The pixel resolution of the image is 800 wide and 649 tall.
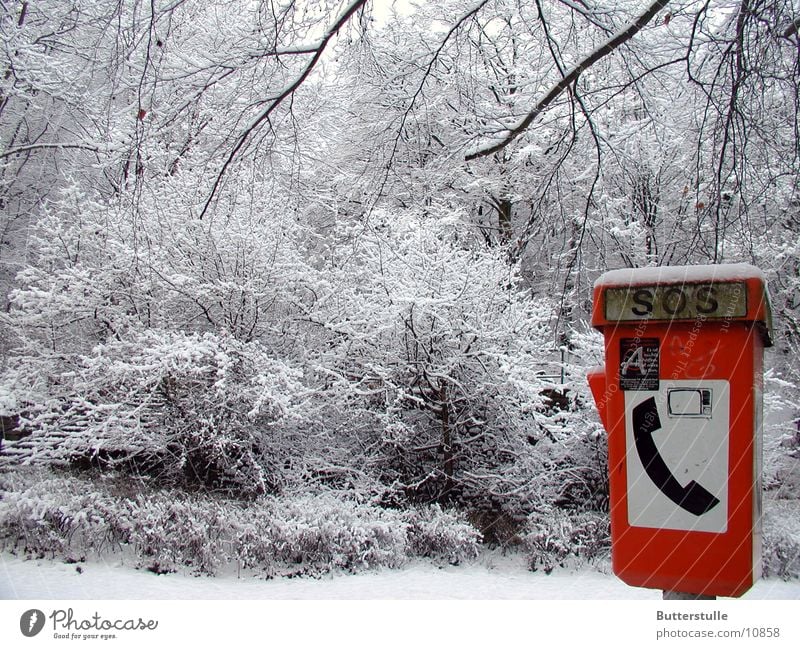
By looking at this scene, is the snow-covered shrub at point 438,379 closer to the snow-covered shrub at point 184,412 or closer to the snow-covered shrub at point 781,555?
the snow-covered shrub at point 184,412

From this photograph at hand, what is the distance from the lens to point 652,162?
630cm

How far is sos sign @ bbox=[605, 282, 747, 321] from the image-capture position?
5.60 ft

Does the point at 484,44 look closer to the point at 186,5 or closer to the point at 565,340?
the point at 186,5

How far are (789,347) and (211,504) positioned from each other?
590 cm

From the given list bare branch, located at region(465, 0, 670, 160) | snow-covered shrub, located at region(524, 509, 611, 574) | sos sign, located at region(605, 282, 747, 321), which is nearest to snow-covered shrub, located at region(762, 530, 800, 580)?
snow-covered shrub, located at region(524, 509, 611, 574)

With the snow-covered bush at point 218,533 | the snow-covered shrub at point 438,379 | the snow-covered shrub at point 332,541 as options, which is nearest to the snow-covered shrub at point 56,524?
the snow-covered bush at point 218,533

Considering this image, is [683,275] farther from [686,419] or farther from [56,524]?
[56,524]

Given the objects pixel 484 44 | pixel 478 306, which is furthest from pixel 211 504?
pixel 484 44

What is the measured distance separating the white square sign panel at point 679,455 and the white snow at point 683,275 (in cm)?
30

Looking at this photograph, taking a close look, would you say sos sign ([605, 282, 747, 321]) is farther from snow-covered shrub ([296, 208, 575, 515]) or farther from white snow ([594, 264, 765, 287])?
snow-covered shrub ([296, 208, 575, 515])

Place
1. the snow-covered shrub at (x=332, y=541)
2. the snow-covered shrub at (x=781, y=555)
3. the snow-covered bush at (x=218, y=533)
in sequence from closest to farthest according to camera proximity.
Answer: the snow-covered shrub at (x=781, y=555) → the snow-covered bush at (x=218, y=533) → the snow-covered shrub at (x=332, y=541)

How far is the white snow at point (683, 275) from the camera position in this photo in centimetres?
171

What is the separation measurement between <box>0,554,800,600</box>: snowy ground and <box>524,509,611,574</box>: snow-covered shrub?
262mm

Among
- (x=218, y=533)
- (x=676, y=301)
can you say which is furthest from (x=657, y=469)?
(x=218, y=533)
